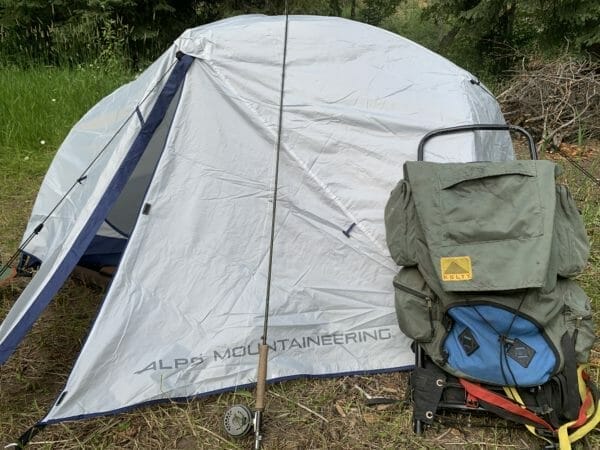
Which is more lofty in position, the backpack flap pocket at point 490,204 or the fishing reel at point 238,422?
the backpack flap pocket at point 490,204

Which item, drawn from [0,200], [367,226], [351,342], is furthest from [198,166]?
[0,200]

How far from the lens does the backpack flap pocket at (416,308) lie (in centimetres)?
226

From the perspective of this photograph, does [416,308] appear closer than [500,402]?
No

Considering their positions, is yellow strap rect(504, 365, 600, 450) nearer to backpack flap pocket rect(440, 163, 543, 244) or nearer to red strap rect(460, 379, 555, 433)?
red strap rect(460, 379, 555, 433)

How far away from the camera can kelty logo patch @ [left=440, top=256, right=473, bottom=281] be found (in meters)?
2.11

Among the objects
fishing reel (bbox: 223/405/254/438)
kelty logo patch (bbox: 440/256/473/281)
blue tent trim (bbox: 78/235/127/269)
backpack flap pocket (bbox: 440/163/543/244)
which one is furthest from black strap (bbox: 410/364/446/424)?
blue tent trim (bbox: 78/235/127/269)

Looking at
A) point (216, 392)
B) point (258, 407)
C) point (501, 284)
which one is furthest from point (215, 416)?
point (501, 284)

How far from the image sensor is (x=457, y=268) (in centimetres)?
213

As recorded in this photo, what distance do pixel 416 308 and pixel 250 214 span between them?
809 mm

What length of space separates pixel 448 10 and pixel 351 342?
5.54 meters

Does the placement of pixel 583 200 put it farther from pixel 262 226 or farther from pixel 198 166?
pixel 198 166

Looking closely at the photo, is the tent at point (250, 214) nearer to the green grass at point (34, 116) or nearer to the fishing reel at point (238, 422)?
the fishing reel at point (238, 422)

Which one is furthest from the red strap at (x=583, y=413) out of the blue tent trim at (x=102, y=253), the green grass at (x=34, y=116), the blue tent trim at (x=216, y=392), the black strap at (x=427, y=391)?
the green grass at (x=34, y=116)

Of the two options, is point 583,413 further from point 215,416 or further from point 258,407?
point 215,416
